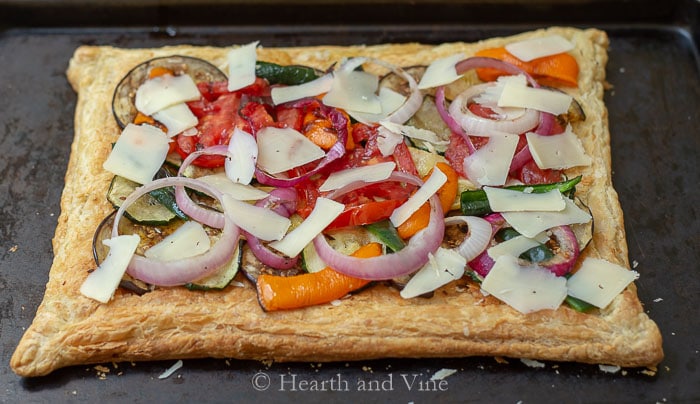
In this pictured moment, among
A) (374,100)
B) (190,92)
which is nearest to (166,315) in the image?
(190,92)

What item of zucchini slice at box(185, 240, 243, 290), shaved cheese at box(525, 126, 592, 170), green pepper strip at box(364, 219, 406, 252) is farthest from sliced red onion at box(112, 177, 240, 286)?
shaved cheese at box(525, 126, 592, 170)

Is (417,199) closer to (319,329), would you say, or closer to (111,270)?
(319,329)

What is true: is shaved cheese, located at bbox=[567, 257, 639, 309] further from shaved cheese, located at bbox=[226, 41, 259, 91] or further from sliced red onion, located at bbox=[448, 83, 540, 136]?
shaved cheese, located at bbox=[226, 41, 259, 91]

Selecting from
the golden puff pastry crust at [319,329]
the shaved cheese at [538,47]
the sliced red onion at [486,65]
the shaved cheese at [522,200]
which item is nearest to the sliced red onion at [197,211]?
the golden puff pastry crust at [319,329]

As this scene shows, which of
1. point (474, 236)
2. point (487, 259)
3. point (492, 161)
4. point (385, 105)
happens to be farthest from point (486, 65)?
point (487, 259)

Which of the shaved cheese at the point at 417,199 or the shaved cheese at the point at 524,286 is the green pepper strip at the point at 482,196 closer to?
the shaved cheese at the point at 417,199
